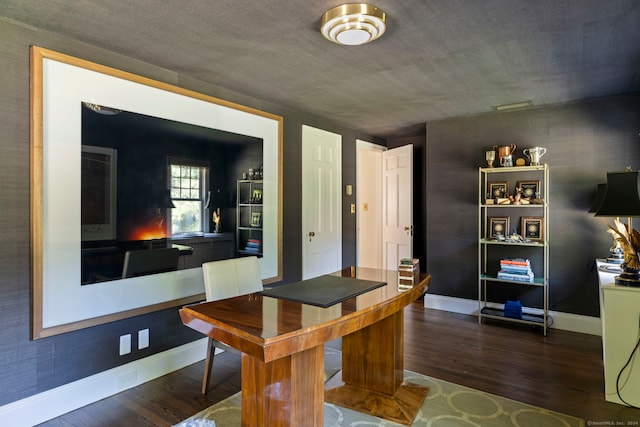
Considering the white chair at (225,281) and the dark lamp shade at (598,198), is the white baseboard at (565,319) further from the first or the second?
the white chair at (225,281)

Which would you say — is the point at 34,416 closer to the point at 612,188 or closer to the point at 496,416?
the point at 496,416

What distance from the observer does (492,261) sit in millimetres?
4168

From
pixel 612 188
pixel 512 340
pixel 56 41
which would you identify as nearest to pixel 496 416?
pixel 512 340

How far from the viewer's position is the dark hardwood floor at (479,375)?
7.29 ft

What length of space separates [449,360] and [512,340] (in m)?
0.87

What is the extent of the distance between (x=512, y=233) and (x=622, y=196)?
5.17 ft

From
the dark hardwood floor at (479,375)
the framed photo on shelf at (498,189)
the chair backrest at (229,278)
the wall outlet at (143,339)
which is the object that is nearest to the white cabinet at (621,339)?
the dark hardwood floor at (479,375)

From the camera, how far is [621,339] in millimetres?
2359

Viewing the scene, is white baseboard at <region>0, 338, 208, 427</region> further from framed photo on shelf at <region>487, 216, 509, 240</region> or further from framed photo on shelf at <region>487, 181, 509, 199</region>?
framed photo on shelf at <region>487, 181, 509, 199</region>

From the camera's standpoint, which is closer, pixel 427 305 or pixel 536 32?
pixel 536 32

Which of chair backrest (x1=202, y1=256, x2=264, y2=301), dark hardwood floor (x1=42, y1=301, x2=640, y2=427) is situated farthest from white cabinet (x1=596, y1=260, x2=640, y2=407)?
chair backrest (x1=202, y1=256, x2=264, y2=301)

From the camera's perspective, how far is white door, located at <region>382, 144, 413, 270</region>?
16.3 feet

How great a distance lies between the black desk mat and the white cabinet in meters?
1.51

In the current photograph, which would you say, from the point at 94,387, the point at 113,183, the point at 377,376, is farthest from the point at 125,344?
the point at 377,376
